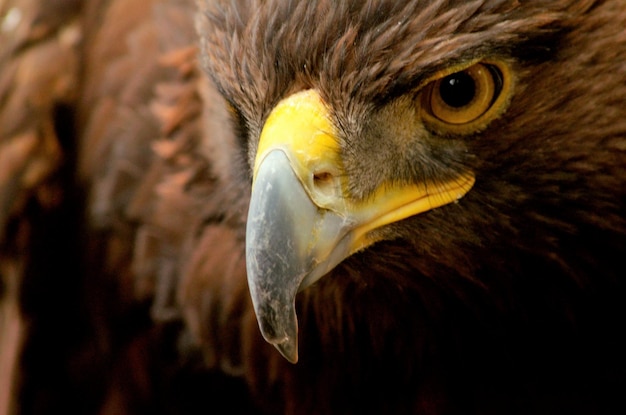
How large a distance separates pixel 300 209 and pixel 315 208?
35 millimetres

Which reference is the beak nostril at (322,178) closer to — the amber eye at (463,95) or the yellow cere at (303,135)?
the yellow cere at (303,135)

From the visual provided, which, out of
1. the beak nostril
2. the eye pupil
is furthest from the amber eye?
the beak nostril

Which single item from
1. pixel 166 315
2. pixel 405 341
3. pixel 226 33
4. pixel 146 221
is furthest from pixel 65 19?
pixel 405 341

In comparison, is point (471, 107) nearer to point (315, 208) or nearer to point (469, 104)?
point (469, 104)

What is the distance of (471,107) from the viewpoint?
71.5 inches

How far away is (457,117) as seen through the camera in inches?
71.5

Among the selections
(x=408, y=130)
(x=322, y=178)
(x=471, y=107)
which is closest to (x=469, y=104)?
(x=471, y=107)

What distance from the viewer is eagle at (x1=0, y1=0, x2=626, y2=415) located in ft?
5.81

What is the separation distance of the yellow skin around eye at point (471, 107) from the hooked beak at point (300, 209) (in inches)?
3.7

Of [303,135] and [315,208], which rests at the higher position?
[303,135]

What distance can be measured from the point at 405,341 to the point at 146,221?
81 centimetres

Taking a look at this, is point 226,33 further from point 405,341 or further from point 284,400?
point 284,400

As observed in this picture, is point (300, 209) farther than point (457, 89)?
No

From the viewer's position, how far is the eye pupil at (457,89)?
180cm
